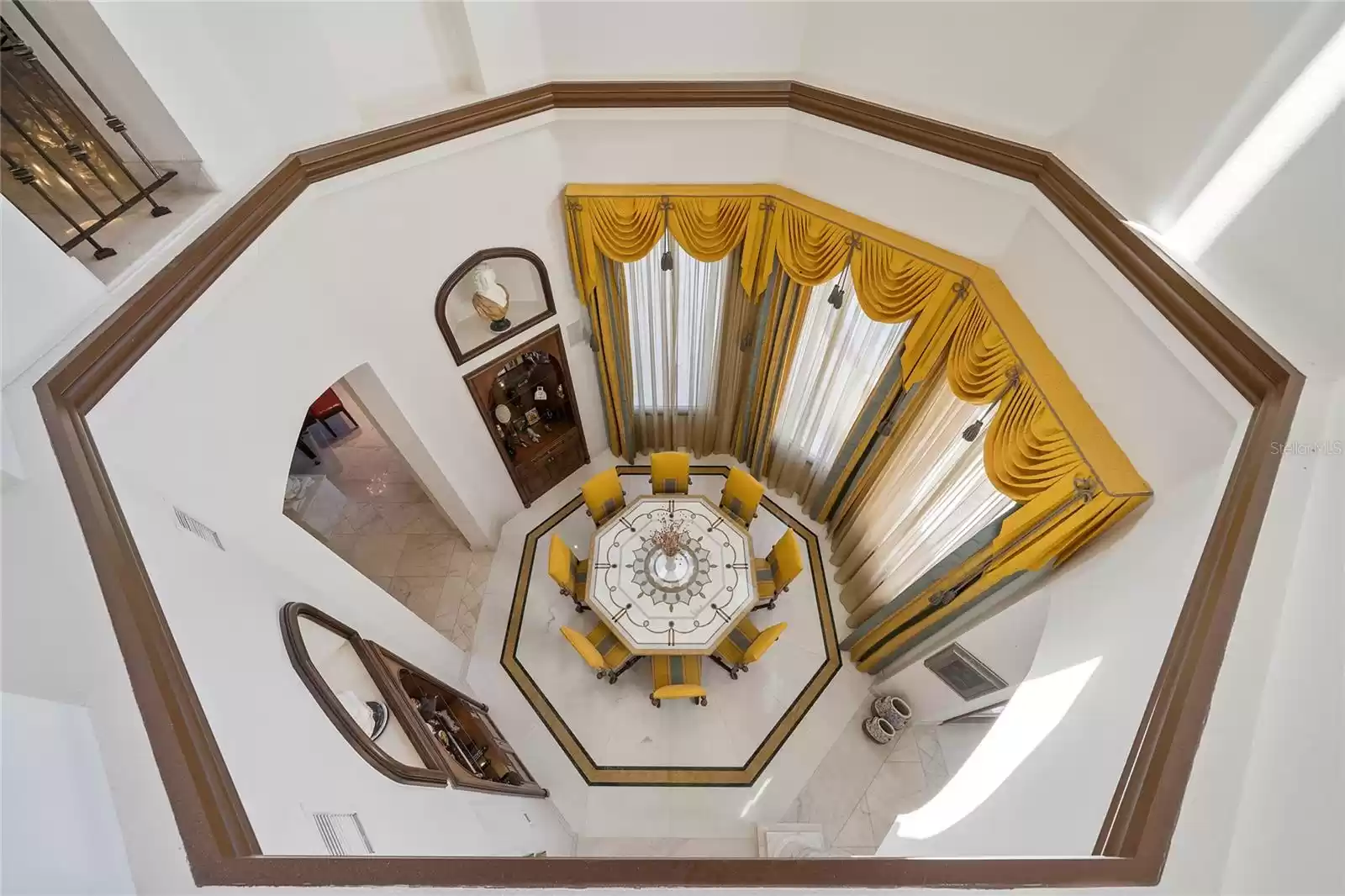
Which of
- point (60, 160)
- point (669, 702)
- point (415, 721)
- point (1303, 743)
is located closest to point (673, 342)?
point (669, 702)

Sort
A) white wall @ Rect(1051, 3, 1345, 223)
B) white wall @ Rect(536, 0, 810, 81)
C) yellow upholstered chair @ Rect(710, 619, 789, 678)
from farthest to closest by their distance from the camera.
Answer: yellow upholstered chair @ Rect(710, 619, 789, 678)
white wall @ Rect(536, 0, 810, 81)
white wall @ Rect(1051, 3, 1345, 223)

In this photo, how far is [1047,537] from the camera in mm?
2258

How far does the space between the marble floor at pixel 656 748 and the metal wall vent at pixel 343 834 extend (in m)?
2.27

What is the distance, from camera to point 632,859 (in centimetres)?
113

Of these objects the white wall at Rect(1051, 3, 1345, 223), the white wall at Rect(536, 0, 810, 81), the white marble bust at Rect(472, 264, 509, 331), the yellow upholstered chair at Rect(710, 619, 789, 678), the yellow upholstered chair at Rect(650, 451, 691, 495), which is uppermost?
the white wall at Rect(536, 0, 810, 81)

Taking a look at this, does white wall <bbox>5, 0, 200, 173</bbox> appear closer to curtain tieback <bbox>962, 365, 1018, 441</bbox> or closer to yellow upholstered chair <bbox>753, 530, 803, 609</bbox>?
curtain tieback <bbox>962, 365, 1018, 441</bbox>

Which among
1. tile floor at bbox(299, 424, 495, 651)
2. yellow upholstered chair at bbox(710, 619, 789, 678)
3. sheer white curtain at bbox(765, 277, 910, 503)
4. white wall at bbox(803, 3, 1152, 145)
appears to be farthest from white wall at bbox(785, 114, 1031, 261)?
tile floor at bbox(299, 424, 495, 651)

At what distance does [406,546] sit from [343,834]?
330 cm

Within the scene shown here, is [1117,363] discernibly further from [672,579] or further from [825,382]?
[672,579]

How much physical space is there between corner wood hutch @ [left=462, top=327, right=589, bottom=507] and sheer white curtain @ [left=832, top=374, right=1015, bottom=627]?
2.25m

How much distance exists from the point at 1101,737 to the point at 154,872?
2.03 meters

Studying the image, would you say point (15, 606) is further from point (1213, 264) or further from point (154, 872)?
point (1213, 264)

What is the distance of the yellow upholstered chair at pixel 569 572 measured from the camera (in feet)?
12.6

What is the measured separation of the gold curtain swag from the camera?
2.19m
